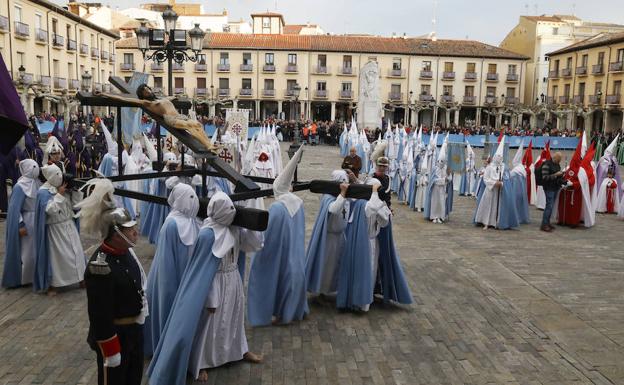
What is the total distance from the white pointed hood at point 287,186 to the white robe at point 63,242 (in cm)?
304

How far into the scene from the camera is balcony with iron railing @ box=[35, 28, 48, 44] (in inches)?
1382

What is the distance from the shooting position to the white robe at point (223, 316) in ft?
15.1

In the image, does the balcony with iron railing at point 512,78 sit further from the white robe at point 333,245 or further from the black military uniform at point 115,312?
the black military uniform at point 115,312

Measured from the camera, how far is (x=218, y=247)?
4.41 meters

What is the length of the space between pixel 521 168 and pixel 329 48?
39.9 metres

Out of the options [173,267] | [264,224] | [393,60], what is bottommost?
[173,267]

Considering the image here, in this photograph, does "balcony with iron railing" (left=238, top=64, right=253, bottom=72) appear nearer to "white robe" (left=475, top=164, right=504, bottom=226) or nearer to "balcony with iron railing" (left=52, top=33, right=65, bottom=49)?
"balcony with iron railing" (left=52, top=33, right=65, bottom=49)

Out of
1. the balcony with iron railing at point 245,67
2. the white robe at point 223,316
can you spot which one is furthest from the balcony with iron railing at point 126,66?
the white robe at point 223,316

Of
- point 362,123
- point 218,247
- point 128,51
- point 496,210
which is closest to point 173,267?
point 218,247

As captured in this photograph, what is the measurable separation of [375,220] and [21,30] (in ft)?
110

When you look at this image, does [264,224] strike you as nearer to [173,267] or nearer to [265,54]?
[173,267]

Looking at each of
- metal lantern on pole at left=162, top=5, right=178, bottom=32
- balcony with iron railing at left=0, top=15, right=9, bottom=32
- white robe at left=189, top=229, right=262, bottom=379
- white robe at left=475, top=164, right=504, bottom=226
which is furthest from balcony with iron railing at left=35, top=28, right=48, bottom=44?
white robe at left=189, top=229, right=262, bottom=379

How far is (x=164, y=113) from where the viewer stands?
4.97m

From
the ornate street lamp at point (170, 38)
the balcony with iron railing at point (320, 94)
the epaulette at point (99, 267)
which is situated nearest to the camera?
the epaulette at point (99, 267)
